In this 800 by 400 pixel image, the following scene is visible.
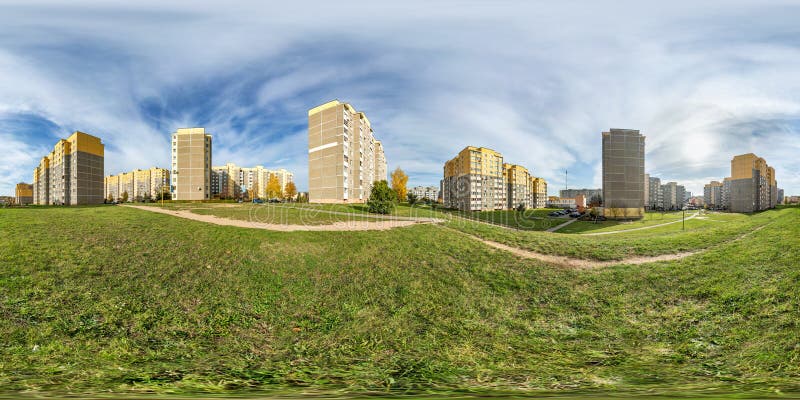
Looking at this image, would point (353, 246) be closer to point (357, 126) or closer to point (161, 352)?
point (161, 352)

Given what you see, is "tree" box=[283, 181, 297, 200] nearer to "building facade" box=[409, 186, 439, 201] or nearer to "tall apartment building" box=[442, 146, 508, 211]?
"tall apartment building" box=[442, 146, 508, 211]

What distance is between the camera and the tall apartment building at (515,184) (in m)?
63.0

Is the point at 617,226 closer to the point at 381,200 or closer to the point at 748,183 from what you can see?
the point at 381,200

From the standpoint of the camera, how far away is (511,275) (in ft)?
26.3

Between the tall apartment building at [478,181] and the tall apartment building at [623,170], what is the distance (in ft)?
77.5

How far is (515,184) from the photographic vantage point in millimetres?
65688

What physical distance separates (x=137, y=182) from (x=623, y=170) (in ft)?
416

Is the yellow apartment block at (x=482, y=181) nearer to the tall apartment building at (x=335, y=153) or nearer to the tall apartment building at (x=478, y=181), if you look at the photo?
the tall apartment building at (x=478, y=181)

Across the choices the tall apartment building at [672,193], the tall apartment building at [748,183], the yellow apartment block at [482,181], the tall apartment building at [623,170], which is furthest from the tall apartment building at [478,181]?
the tall apartment building at [672,193]

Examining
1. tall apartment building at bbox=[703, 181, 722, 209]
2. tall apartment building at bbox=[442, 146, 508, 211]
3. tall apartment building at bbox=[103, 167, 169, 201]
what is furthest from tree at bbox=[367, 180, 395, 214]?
tall apartment building at bbox=[703, 181, 722, 209]

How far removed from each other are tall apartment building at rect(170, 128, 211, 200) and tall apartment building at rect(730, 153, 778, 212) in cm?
7375

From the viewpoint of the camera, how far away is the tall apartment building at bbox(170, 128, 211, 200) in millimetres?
48281

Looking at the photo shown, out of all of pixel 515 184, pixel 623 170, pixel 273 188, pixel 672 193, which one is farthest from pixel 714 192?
pixel 273 188

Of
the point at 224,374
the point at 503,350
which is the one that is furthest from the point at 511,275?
the point at 224,374
